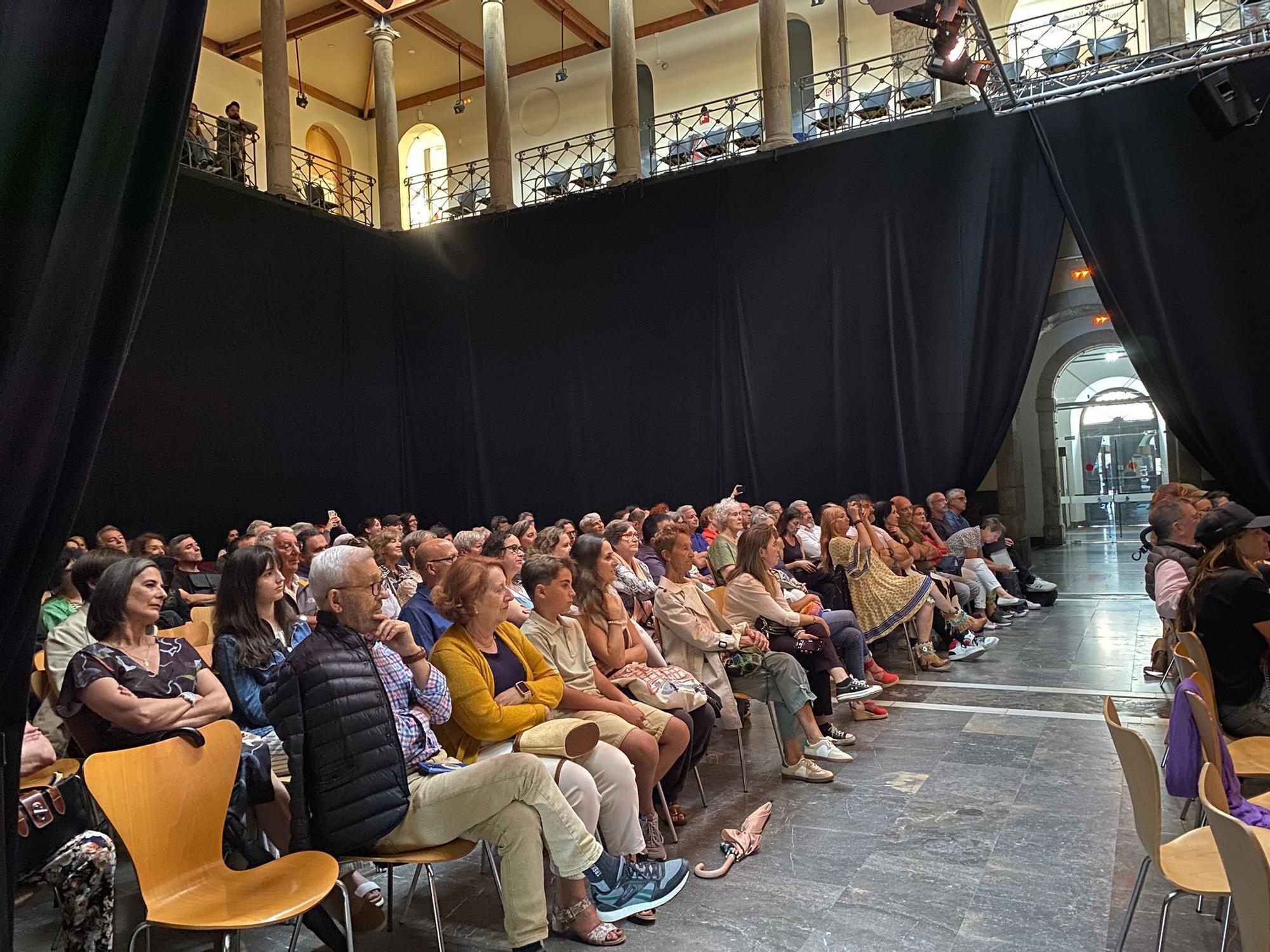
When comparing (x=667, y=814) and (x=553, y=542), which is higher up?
(x=553, y=542)

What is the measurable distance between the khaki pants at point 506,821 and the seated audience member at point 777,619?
7.27 ft

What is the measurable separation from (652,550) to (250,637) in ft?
13.6

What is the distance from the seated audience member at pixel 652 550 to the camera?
6.50m

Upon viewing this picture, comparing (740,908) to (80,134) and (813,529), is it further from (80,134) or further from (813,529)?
(813,529)

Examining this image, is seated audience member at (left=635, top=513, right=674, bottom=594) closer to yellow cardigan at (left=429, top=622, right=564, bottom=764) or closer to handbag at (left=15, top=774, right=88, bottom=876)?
yellow cardigan at (left=429, top=622, right=564, bottom=764)

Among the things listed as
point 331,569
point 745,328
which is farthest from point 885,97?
point 331,569

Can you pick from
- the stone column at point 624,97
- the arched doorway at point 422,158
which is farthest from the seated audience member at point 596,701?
the arched doorway at point 422,158

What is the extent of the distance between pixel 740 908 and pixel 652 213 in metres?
10.1

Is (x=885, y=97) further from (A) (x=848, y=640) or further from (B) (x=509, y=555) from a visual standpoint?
(B) (x=509, y=555)

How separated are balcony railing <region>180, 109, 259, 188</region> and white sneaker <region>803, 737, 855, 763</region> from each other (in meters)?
9.70

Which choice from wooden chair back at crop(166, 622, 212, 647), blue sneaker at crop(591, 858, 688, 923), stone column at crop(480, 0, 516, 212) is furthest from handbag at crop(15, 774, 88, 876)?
stone column at crop(480, 0, 516, 212)

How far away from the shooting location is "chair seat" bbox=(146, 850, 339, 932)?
2.13 metres

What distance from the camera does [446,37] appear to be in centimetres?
1555

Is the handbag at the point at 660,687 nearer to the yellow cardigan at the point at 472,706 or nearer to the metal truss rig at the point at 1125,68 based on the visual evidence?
the yellow cardigan at the point at 472,706
